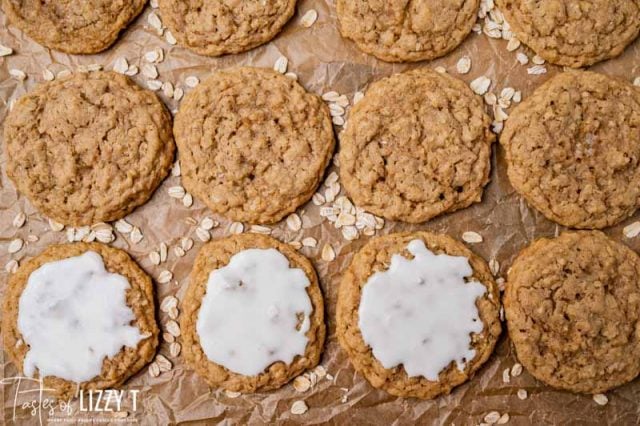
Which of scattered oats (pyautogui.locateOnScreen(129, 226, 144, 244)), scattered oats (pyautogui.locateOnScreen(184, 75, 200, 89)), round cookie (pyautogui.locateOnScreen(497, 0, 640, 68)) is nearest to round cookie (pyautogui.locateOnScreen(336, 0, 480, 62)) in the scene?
round cookie (pyautogui.locateOnScreen(497, 0, 640, 68))

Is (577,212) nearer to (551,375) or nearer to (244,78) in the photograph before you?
(551,375)

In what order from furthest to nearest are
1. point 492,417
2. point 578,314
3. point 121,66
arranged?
point 121,66, point 492,417, point 578,314

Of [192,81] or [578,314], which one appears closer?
[578,314]

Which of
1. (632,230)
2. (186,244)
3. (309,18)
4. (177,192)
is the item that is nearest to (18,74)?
(177,192)

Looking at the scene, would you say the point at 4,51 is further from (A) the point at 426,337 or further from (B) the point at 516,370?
(B) the point at 516,370

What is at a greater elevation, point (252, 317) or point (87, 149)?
point (87, 149)

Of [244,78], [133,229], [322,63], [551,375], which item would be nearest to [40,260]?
[133,229]
